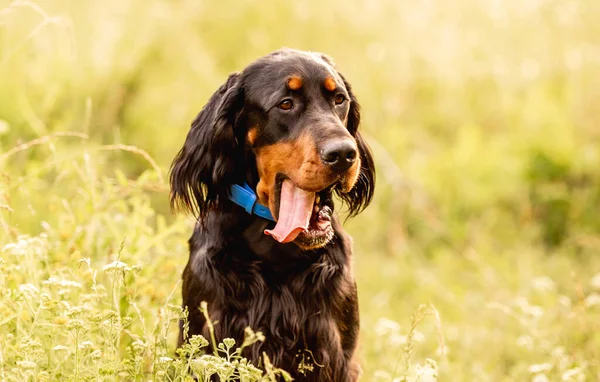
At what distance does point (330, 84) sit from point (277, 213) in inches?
18.2

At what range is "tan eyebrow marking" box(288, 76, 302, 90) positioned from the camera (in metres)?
2.85

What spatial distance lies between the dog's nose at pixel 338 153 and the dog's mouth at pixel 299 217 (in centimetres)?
15

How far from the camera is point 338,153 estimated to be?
2623mm

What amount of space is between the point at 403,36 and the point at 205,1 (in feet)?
5.96

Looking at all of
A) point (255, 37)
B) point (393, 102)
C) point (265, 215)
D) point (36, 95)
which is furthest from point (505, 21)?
point (265, 215)

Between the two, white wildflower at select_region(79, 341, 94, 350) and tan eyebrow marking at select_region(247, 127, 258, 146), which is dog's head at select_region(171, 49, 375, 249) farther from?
white wildflower at select_region(79, 341, 94, 350)

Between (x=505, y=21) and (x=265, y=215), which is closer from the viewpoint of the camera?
(x=265, y=215)

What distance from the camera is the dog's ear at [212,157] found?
2945 millimetres

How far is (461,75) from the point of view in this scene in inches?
307

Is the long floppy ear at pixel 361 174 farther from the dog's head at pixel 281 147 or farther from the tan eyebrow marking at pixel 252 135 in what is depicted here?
the tan eyebrow marking at pixel 252 135

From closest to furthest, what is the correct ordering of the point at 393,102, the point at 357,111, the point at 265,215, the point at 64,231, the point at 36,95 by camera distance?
the point at 265,215 → the point at 357,111 → the point at 64,231 → the point at 36,95 → the point at 393,102

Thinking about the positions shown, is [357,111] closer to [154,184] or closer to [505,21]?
[154,184]

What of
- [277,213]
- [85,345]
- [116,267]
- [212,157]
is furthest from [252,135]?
[85,345]

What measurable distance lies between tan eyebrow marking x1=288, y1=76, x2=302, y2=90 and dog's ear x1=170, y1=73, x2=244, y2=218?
212mm
